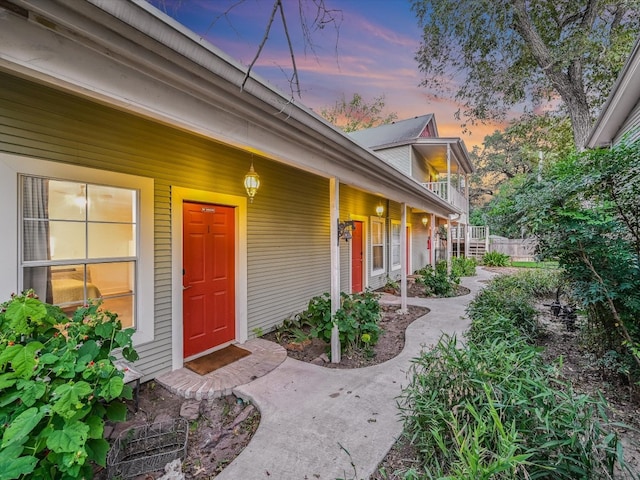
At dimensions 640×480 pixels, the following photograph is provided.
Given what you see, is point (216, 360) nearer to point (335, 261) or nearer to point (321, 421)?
point (321, 421)

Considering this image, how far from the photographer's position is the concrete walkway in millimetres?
2004

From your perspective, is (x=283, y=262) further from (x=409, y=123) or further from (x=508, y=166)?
Result: (x=508, y=166)

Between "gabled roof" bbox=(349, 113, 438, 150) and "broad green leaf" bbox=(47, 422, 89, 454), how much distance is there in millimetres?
11686

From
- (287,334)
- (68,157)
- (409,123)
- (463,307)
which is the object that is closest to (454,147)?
(409,123)

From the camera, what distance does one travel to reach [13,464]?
1196 mm

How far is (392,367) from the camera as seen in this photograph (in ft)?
11.8

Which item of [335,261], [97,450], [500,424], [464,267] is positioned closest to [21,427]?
[97,450]

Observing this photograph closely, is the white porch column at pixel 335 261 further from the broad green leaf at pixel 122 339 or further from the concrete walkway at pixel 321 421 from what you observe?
the broad green leaf at pixel 122 339

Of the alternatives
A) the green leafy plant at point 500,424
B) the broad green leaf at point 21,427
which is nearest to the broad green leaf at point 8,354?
the broad green leaf at point 21,427

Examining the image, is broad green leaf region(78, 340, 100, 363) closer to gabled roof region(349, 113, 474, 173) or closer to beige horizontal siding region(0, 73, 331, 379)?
beige horizontal siding region(0, 73, 331, 379)

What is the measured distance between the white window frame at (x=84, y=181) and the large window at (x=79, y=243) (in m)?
0.06

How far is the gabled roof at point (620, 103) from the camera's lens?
416cm

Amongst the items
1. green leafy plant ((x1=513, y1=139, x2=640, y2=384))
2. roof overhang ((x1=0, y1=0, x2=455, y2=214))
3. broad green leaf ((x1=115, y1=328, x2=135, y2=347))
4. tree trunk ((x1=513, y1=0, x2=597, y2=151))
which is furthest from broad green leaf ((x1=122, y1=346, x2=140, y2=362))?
tree trunk ((x1=513, y1=0, x2=597, y2=151))

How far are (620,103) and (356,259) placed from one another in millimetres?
5661
